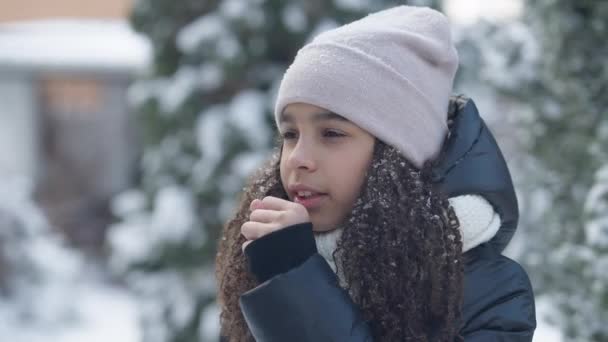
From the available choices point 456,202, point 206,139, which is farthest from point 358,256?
point 206,139

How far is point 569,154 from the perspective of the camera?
436 cm

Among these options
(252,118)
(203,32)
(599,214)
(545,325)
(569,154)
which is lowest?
(545,325)

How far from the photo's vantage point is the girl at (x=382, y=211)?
169 cm

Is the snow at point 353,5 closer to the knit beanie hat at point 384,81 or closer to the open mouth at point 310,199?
the knit beanie hat at point 384,81

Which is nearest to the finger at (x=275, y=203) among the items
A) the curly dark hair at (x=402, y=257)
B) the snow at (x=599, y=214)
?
the curly dark hair at (x=402, y=257)

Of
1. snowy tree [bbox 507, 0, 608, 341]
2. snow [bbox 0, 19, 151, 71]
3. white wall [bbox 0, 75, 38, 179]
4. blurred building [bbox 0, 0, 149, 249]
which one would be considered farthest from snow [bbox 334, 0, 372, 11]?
white wall [bbox 0, 75, 38, 179]

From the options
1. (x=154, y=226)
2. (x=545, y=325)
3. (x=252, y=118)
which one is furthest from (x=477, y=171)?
(x=154, y=226)

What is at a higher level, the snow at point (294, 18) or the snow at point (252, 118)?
the snow at point (294, 18)

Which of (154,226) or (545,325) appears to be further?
(154,226)

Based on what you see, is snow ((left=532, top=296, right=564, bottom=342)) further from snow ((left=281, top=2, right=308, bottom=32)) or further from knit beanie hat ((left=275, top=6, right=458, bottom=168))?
snow ((left=281, top=2, right=308, bottom=32))

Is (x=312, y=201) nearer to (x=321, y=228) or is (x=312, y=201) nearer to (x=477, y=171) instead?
(x=321, y=228)

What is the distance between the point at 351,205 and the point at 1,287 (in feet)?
26.3

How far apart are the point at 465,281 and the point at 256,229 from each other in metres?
0.42

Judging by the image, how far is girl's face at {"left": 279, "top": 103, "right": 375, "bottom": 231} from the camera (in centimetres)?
175
